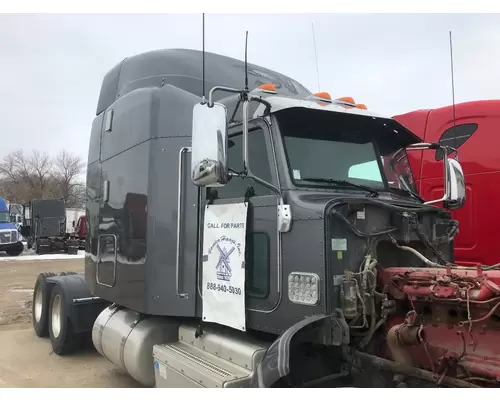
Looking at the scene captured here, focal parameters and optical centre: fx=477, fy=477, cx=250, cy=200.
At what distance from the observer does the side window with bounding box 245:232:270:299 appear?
3.65 meters

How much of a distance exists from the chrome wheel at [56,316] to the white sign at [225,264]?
3.50m

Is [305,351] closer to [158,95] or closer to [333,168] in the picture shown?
[333,168]

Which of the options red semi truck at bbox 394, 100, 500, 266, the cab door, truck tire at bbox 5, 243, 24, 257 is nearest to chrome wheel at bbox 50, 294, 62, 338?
the cab door

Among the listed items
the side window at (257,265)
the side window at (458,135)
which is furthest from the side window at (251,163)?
the side window at (458,135)

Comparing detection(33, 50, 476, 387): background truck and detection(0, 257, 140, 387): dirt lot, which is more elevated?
detection(33, 50, 476, 387): background truck

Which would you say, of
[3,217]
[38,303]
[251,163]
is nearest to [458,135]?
[251,163]

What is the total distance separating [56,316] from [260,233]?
4.56m

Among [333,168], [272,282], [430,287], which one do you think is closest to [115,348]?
[272,282]

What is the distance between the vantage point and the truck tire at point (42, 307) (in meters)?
7.31

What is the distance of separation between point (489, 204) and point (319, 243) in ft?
12.2

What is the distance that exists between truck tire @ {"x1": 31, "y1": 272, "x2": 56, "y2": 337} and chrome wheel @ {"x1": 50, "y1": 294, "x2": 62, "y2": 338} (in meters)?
0.35

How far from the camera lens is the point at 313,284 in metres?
3.23

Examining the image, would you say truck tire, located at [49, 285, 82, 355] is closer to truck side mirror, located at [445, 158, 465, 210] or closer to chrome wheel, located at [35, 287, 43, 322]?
chrome wheel, located at [35, 287, 43, 322]

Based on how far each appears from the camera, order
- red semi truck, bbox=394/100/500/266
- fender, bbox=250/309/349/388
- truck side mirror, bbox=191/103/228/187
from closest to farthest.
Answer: fender, bbox=250/309/349/388 < truck side mirror, bbox=191/103/228/187 < red semi truck, bbox=394/100/500/266
